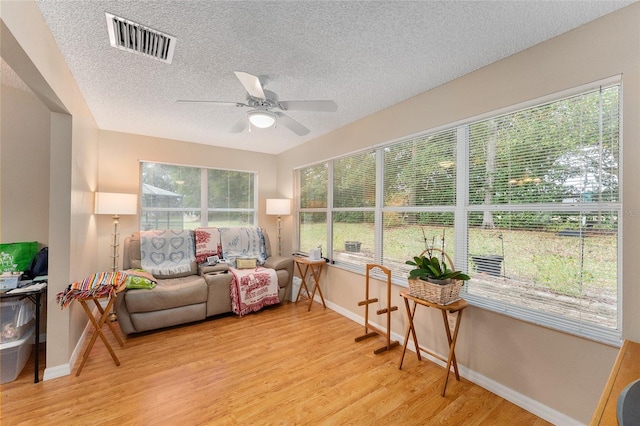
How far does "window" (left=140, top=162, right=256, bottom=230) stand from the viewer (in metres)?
4.09

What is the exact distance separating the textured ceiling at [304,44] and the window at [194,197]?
1.43m

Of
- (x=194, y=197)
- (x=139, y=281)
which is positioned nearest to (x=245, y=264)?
(x=139, y=281)

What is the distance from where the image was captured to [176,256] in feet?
12.4

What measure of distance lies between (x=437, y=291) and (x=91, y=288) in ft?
9.32

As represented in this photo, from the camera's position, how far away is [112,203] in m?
3.25

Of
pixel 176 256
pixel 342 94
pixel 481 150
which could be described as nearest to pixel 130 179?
pixel 176 256

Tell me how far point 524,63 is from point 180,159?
4345 mm

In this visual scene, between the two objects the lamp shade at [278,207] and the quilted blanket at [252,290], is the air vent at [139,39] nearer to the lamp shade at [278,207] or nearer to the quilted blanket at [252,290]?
the quilted blanket at [252,290]

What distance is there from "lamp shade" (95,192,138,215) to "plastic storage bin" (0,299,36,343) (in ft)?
4.05

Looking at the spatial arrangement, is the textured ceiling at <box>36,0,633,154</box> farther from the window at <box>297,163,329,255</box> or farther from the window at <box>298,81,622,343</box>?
the window at <box>297,163,329,255</box>

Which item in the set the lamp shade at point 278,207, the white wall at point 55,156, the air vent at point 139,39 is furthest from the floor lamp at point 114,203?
the air vent at point 139,39

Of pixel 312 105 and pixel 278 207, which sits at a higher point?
pixel 312 105

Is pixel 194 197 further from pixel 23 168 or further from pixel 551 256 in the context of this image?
pixel 551 256

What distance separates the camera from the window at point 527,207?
163 centimetres
